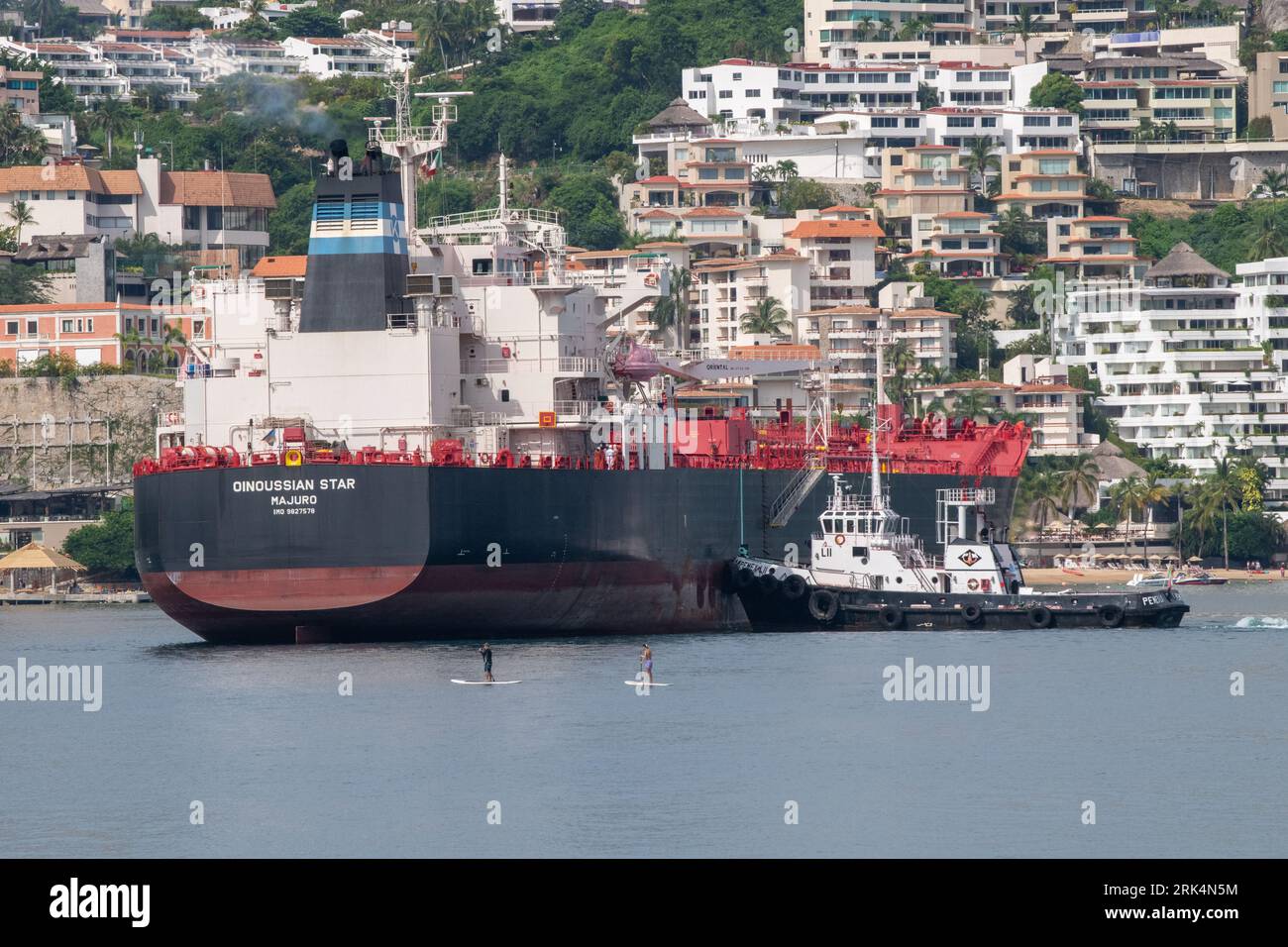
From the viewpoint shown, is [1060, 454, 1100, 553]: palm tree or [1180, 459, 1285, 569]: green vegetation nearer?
[1180, 459, 1285, 569]: green vegetation

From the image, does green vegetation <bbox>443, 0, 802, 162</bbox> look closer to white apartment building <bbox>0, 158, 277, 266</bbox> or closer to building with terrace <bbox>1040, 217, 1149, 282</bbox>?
white apartment building <bbox>0, 158, 277, 266</bbox>

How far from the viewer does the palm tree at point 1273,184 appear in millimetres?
168000

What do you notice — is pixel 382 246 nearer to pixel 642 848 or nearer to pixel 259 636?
pixel 259 636

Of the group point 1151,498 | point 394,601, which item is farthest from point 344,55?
point 394,601

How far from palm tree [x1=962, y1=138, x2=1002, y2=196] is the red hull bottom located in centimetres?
10708

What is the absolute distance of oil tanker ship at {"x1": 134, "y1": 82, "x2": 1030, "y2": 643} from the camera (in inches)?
2361

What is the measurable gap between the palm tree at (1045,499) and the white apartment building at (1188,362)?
32.9ft

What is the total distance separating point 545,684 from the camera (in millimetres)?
52938

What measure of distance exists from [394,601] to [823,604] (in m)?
11.7

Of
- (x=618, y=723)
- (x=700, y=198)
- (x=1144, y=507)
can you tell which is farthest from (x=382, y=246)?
(x=700, y=198)

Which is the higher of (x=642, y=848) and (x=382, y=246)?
(x=382, y=246)

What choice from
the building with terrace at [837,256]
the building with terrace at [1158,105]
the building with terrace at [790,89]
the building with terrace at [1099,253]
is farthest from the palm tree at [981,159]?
the building with terrace at [837,256]

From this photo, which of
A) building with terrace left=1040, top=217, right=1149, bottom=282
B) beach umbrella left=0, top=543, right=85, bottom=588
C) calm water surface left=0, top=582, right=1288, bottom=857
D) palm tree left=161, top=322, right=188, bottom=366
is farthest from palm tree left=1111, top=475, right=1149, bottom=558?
calm water surface left=0, top=582, right=1288, bottom=857
